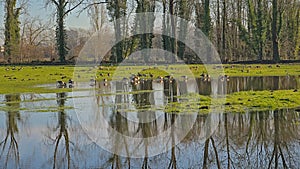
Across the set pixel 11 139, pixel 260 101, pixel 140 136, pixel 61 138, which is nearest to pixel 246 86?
pixel 260 101

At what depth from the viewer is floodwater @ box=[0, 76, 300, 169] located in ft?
23.6

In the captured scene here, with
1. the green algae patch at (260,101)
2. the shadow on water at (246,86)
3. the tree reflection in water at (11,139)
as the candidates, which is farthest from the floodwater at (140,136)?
the shadow on water at (246,86)

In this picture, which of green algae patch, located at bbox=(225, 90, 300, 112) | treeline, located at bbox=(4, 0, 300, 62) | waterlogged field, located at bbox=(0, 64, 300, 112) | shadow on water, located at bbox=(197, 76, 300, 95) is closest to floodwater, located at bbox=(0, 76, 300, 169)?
green algae patch, located at bbox=(225, 90, 300, 112)

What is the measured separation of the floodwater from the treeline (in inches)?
1155

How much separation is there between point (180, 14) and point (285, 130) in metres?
39.9

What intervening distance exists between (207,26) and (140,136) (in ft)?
123

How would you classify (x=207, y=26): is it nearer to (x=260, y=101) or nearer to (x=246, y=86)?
(x=246, y=86)

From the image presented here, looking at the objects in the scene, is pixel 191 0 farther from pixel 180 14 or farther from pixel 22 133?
pixel 22 133

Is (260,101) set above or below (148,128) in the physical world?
above

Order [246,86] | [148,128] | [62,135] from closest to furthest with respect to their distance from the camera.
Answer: [62,135], [148,128], [246,86]

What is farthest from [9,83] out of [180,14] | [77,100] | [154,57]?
[180,14]

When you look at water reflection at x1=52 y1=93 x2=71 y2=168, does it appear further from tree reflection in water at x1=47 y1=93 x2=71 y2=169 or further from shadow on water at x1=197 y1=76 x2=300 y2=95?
shadow on water at x1=197 y1=76 x2=300 y2=95

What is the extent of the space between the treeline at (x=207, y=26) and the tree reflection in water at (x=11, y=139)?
28.6 metres

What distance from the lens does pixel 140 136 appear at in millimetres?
9156
